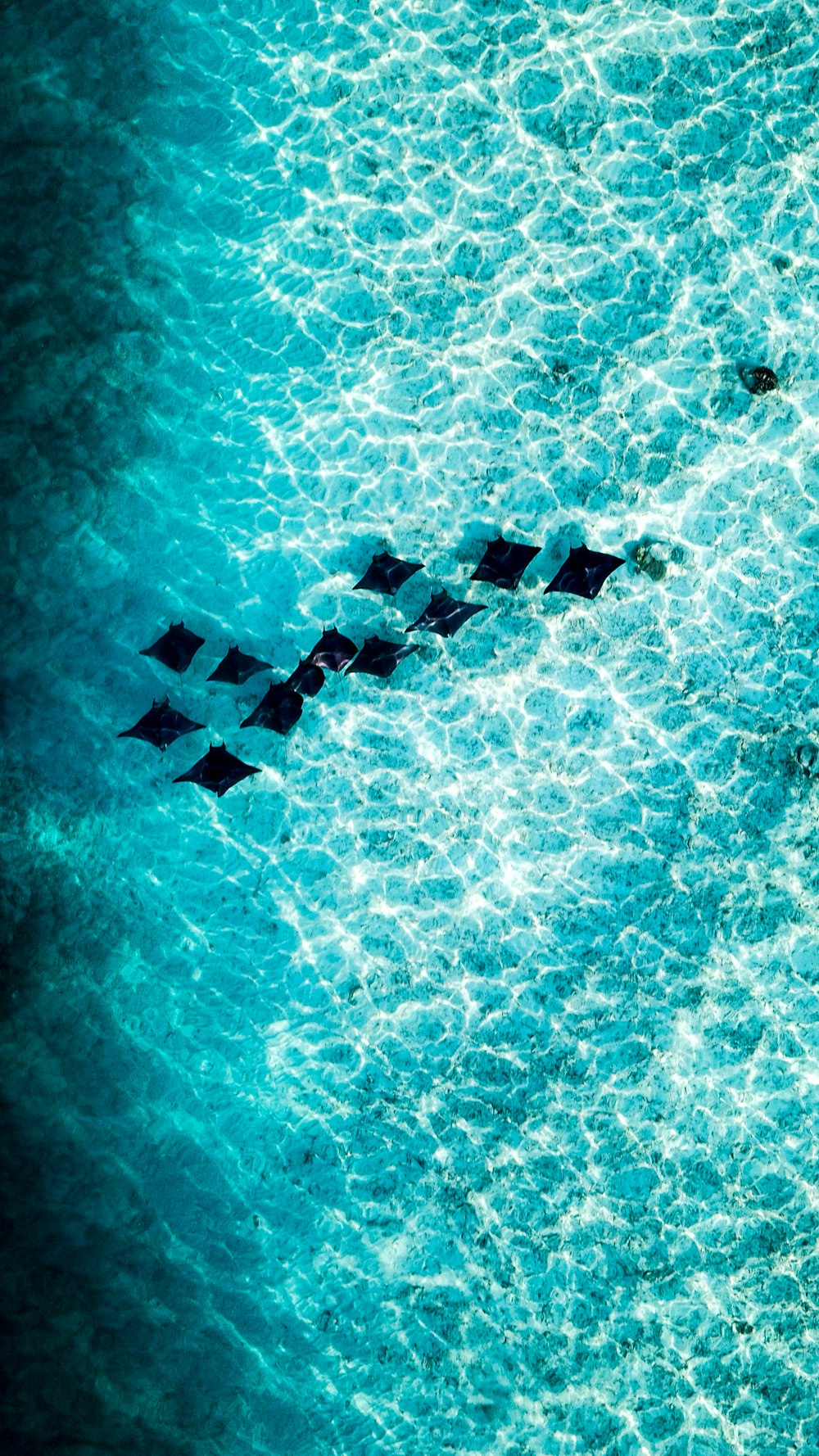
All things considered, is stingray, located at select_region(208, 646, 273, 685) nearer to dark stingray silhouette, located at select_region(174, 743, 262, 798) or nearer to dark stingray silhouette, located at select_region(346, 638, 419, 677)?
dark stingray silhouette, located at select_region(174, 743, 262, 798)

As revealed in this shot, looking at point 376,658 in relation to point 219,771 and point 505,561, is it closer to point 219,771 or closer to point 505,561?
point 505,561

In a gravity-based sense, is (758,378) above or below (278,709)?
above

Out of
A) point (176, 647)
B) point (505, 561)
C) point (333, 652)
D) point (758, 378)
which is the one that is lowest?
point (176, 647)

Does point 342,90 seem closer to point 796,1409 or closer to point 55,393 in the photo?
point 55,393

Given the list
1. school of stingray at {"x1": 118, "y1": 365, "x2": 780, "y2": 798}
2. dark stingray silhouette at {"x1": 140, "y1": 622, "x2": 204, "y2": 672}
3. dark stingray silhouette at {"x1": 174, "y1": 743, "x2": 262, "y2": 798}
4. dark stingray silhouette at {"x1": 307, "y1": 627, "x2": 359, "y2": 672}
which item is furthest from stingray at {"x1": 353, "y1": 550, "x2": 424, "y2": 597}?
dark stingray silhouette at {"x1": 174, "y1": 743, "x2": 262, "y2": 798}

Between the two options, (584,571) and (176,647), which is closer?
(584,571)

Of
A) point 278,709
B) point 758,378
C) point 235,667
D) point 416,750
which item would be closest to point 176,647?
point 235,667
